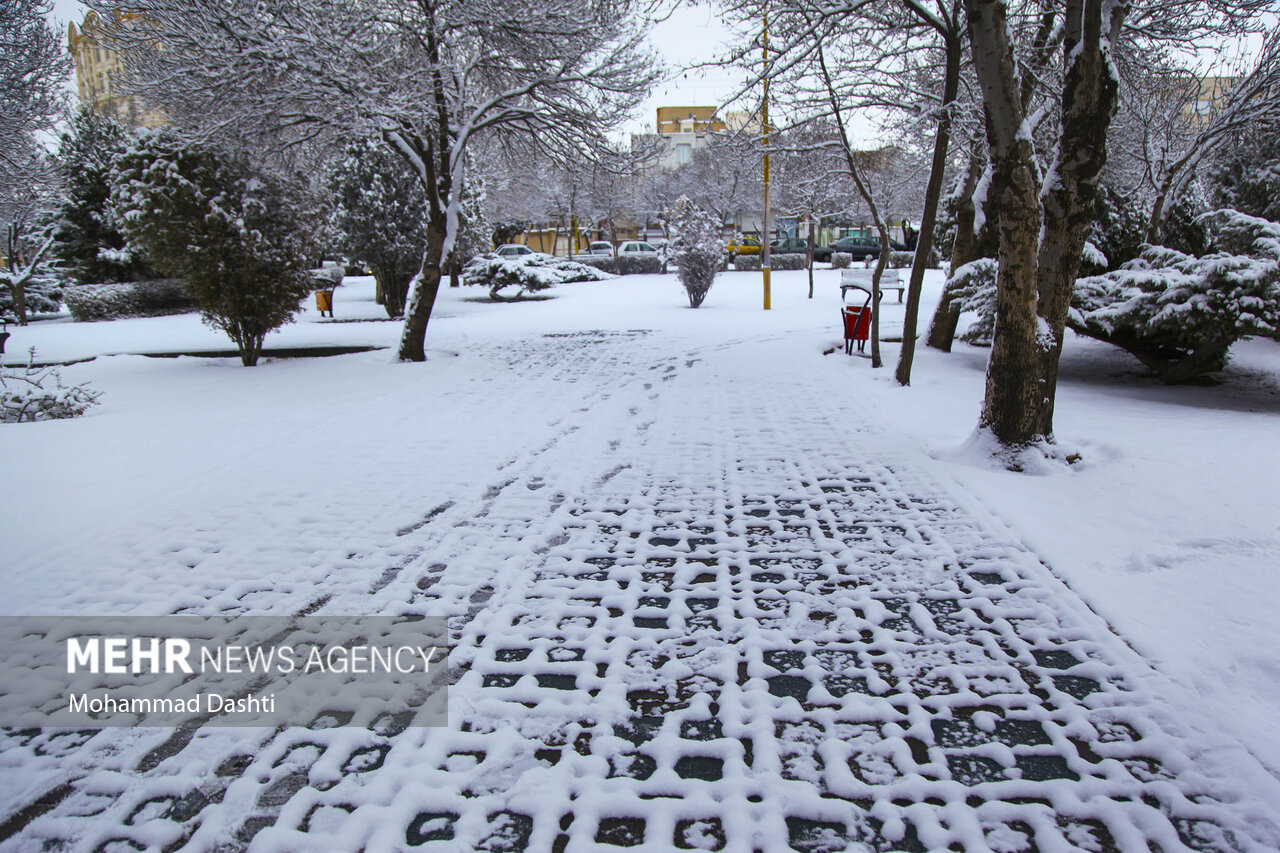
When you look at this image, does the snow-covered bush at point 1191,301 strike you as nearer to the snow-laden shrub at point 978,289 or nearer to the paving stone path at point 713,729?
the snow-laden shrub at point 978,289

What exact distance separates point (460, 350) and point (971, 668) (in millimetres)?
11039

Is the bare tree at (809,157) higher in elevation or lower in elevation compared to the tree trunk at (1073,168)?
higher

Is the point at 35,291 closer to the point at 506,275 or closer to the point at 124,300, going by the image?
the point at 124,300

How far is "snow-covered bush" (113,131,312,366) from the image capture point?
10.2 meters

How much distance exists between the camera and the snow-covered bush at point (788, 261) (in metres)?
38.8

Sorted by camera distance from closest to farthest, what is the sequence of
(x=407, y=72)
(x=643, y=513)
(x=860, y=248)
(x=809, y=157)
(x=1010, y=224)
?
1. (x=643, y=513)
2. (x=1010, y=224)
3. (x=407, y=72)
4. (x=809, y=157)
5. (x=860, y=248)

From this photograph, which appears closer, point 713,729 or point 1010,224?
point 713,729

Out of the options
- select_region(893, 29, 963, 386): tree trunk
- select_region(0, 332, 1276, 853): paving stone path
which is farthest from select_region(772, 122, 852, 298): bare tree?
select_region(0, 332, 1276, 853): paving stone path

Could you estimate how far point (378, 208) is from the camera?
19.3 meters

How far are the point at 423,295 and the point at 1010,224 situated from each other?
8487 mm

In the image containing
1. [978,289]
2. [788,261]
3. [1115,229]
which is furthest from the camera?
[788,261]

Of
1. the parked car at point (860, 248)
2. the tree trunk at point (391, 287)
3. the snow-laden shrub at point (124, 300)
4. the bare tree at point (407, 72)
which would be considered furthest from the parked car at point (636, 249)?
the bare tree at point (407, 72)

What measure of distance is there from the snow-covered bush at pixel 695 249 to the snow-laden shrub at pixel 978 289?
30.1 ft

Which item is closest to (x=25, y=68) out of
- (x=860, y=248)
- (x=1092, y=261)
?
(x=1092, y=261)
